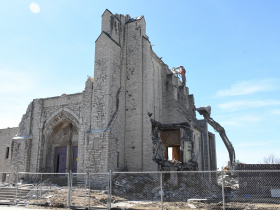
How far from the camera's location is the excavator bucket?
Result: 24888mm

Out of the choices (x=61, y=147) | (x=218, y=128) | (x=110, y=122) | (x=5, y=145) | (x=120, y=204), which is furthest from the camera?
(x=5, y=145)

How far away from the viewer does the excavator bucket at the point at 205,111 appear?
81.7ft

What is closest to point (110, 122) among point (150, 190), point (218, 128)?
point (150, 190)

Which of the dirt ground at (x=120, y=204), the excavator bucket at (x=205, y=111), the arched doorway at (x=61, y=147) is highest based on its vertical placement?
the excavator bucket at (x=205, y=111)

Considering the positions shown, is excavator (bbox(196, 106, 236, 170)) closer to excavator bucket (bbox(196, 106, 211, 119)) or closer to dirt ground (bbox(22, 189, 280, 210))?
excavator bucket (bbox(196, 106, 211, 119))

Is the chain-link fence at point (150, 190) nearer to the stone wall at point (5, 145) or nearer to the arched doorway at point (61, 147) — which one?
the arched doorway at point (61, 147)

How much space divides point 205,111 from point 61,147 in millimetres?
13526

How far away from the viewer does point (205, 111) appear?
2511cm

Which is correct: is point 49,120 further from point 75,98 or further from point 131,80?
point 131,80

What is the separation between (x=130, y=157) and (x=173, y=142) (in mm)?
4458

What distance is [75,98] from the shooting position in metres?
20.7

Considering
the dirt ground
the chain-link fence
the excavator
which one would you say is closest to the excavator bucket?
the excavator

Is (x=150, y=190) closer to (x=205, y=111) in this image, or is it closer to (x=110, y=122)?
(x=110, y=122)

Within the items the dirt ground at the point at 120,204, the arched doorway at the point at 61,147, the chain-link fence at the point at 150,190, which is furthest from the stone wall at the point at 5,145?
the dirt ground at the point at 120,204
